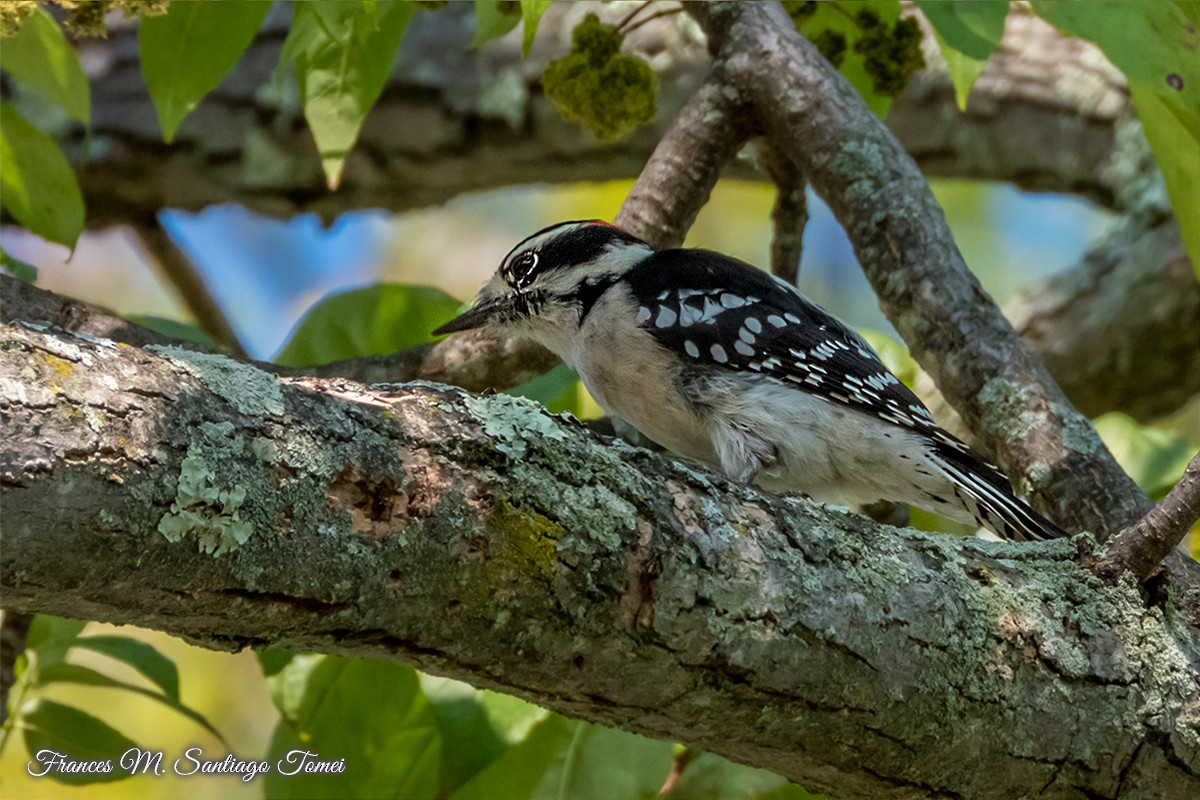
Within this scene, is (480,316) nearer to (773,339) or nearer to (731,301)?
(731,301)

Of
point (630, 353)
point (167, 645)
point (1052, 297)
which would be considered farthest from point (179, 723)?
point (1052, 297)

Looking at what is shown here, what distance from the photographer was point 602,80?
4.10m

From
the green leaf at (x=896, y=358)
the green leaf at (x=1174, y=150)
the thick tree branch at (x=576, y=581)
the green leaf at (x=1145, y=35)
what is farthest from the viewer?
the green leaf at (x=896, y=358)

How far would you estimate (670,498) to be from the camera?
2490 millimetres

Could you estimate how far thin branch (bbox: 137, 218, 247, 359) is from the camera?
21.3 ft

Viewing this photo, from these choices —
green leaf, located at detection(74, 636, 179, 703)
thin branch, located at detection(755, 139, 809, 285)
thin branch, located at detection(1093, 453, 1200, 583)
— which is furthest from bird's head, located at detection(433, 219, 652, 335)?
thin branch, located at detection(1093, 453, 1200, 583)

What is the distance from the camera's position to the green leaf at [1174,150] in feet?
10.6

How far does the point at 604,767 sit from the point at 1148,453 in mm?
2306

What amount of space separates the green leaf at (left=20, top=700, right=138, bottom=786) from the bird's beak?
1.55 meters

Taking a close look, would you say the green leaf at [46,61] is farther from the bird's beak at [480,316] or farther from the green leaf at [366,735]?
the green leaf at [366,735]

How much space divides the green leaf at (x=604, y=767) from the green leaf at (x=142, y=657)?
108cm

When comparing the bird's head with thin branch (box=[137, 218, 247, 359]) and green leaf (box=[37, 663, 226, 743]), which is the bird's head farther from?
thin branch (box=[137, 218, 247, 359])

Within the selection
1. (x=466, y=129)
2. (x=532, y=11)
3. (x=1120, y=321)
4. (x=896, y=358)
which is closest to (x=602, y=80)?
(x=532, y=11)

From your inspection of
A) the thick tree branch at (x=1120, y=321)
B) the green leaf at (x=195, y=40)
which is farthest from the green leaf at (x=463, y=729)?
the thick tree branch at (x=1120, y=321)
